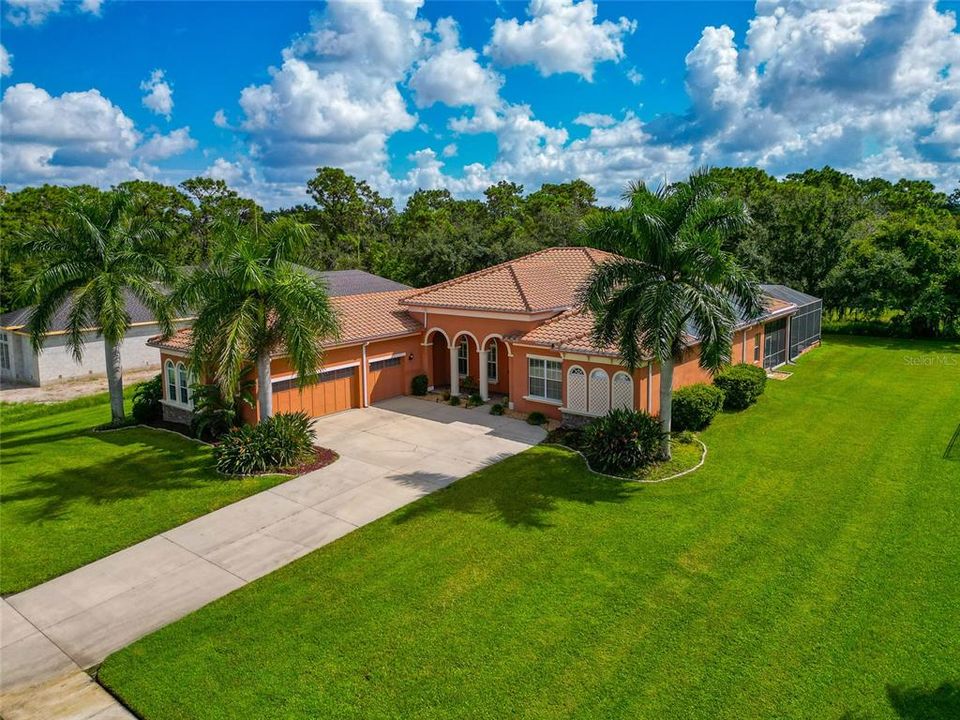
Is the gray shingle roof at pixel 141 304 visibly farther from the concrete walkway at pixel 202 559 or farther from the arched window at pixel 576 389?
the arched window at pixel 576 389

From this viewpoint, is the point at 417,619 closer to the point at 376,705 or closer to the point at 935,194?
the point at 376,705

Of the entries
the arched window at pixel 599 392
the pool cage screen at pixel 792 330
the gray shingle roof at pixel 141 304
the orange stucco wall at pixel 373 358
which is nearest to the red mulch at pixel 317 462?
the orange stucco wall at pixel 373 358

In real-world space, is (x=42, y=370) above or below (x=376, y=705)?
above

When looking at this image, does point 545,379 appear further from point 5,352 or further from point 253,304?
point 5,352

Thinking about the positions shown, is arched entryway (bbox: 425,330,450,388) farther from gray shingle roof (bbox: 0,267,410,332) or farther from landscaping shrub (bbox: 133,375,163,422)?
landscaping shrub (bbox: 133,375,163,422)

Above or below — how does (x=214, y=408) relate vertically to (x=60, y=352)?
below

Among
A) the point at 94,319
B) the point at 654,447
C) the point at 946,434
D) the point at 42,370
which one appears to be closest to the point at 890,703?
the point at 654,447

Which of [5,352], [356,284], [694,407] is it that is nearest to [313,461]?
[694,407]
